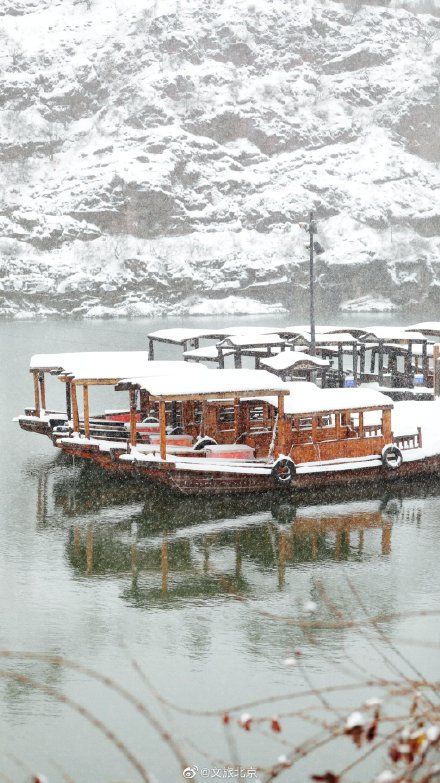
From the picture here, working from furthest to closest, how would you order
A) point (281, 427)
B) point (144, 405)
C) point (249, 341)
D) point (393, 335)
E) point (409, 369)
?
point (409, 369), point (393, 335), point (249, 341), point (144, 405), point (281, 427)

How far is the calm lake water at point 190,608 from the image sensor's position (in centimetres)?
1398

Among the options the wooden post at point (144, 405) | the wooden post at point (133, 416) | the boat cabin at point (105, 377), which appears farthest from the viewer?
the wooden post at point (144, 405)

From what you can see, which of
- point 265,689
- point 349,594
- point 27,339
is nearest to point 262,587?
point 349,594

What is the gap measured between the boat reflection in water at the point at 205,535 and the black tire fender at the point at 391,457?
3.18ft

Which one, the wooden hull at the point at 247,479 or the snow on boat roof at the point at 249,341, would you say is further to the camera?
the snow on boat roof at the point at 249,341

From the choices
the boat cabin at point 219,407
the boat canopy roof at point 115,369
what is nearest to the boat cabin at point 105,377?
the boat canopy roof at point 115,369

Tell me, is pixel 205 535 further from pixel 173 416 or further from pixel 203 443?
pixel 173 416

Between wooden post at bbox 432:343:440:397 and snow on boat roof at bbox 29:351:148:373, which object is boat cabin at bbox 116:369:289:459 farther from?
wooden post at bbox 432:343:440:397

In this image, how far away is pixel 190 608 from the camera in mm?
19547

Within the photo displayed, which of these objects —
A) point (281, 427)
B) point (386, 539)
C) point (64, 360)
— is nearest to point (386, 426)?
point (281, 427)

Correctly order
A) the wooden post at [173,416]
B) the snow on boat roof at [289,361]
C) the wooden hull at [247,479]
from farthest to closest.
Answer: the snow on boat roof at [289,361] < the wooden post at [173,416] < the wooden hull at [247,479]

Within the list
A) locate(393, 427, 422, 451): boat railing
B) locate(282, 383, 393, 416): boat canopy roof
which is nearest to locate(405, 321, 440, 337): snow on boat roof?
locate(393, 427, 422, 451): boat railing

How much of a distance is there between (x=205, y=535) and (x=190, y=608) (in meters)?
6.01

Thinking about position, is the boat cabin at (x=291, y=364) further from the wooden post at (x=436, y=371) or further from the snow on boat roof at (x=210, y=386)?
the snow on boat roof at (x=210, y=386)
